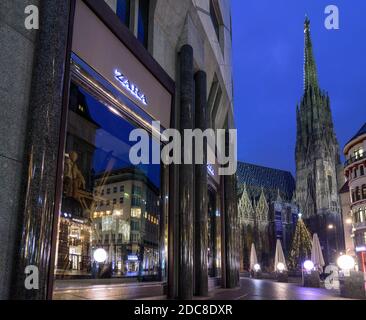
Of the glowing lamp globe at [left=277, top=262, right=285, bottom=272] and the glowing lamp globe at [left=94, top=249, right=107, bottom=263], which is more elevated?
the glowing lamp globe at [left=94, top=249, right=107, bottom=263]

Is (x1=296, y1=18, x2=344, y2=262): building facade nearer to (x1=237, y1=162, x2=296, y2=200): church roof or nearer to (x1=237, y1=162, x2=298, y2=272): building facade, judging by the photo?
(x1=237, y1=162, x2=298, y2=272): building facade

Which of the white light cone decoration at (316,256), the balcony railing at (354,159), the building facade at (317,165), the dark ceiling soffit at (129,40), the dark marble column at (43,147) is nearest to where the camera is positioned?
the dark marble column at (43,147)

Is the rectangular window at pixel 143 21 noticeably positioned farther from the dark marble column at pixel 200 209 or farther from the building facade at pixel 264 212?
the building facade at pixel 264 212

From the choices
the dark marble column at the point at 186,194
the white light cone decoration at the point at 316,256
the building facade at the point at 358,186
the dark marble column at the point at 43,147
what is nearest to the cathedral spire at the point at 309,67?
the building facade at the point at 358,186

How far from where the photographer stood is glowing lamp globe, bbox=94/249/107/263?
12.0 meters

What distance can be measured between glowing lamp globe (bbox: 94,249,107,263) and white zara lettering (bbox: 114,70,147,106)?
4791 mm

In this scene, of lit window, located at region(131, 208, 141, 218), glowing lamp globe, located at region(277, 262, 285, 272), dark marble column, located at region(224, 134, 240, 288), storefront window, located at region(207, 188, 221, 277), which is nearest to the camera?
lit window, located at region(131, 208, 141, 218)

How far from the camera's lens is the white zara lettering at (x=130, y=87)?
9.88 meters

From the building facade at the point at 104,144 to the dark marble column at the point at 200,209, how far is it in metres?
0.04

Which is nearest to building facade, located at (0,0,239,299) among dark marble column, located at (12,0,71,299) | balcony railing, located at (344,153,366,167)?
dark marble column, located at (12,0,71,299)

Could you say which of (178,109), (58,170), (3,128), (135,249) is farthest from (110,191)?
(3,128)

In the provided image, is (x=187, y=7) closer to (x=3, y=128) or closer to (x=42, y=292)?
(x=3, y=128)

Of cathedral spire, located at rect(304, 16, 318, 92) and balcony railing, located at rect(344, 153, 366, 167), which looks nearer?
balcony railing, located at rect(344, 153, 366, 167)
